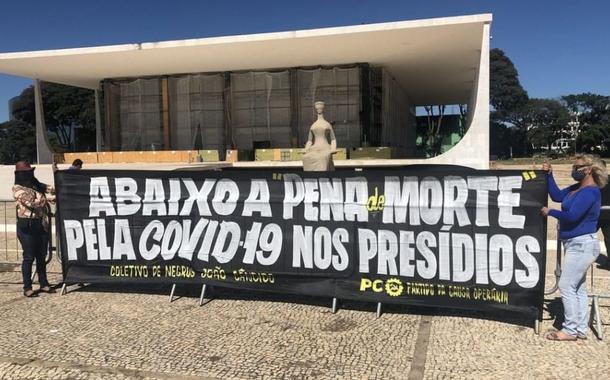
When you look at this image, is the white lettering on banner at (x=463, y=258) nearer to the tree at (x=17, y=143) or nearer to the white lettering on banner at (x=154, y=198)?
the white lettering on banner at (x=154, y=198)

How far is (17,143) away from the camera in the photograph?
75.1 metres

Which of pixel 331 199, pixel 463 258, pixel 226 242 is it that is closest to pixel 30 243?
pixel 226 242

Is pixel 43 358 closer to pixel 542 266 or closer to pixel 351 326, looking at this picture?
pixel 351 326

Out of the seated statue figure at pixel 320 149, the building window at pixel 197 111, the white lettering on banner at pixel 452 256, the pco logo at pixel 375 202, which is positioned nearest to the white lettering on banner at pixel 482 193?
the white lettering on banner at pixel 452 256

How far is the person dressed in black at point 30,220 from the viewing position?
6570 mm

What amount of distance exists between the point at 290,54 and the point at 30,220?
22299 mm

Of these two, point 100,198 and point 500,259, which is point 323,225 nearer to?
point 500,259

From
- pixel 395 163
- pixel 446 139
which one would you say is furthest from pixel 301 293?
pixel 446 139

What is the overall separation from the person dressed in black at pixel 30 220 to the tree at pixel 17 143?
74615 millimetres

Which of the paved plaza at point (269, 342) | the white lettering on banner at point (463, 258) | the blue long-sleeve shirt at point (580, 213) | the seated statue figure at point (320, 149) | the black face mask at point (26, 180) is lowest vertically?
the paved plaza at point (269, 342)

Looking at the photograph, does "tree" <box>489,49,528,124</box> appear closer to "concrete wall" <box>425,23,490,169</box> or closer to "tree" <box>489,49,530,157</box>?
"tree" <box>489,49,530,157</box>

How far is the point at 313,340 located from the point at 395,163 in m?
19.8

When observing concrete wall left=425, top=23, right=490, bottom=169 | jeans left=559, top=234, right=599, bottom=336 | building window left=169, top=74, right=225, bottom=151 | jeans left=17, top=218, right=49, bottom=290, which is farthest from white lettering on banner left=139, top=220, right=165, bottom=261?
building window left=169, top=74, right=225, bottom=151

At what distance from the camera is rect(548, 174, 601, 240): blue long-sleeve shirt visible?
4668mm
